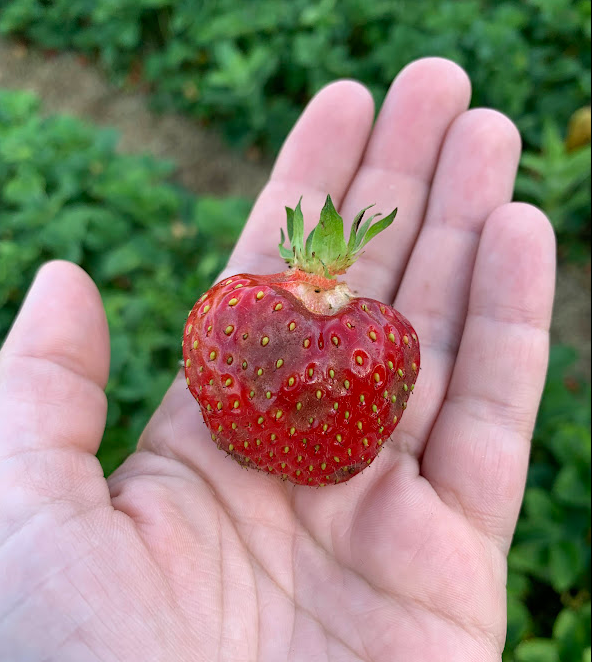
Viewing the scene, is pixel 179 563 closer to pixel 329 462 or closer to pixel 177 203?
pixel 329 462

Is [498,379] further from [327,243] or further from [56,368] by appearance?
[56,368]

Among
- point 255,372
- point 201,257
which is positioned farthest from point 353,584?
point 201,257

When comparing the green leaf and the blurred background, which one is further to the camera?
the blurred background

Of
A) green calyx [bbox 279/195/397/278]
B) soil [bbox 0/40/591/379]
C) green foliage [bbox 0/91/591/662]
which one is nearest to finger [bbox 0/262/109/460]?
green calyx [bbox 279/195/397/278]

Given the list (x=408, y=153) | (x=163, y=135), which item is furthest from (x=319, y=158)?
(x=163, y=135)

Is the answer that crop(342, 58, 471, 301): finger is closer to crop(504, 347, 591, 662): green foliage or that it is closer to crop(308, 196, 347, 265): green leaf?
crop(308, 196, 347, 265): green leaf

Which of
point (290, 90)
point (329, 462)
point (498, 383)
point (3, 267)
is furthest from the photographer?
point (290, 90)
